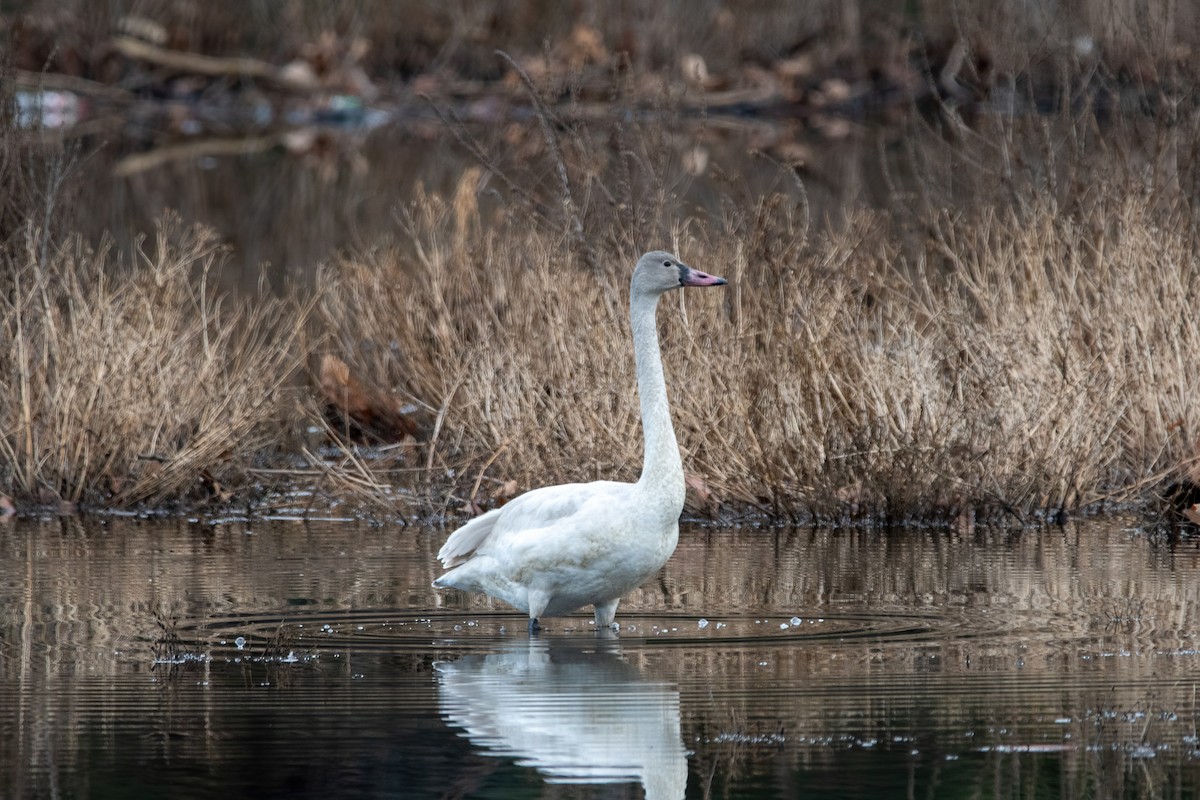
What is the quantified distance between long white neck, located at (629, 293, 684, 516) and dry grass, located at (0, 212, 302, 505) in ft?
11.3

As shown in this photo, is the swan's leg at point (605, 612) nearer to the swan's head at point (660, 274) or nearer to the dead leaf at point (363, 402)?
the swan's head at point (660, 274)

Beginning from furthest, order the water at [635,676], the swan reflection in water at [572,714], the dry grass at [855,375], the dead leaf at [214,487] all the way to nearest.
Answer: the dead leaf at [214,487] < the dry grass at [855,375] < the swan reflection in water at [572,714] < the water at [635,676]

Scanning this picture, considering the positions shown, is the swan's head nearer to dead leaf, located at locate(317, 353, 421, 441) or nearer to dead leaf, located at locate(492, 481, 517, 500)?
dead leaf, located at locate(492, 481, 517, 500)

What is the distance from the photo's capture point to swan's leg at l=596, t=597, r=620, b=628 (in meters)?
8.15

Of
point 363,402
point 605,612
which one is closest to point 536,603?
point 605,612

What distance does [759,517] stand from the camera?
10.9 meters

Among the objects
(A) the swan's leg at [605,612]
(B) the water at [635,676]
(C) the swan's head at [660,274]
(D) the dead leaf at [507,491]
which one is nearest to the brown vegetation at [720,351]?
(D) the dead leaf at [507,491]

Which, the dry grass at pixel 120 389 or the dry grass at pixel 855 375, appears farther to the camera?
the dry grass at pixel 120 389

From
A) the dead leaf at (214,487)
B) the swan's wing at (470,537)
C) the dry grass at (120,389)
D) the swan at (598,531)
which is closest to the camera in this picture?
the swan at (598,531)

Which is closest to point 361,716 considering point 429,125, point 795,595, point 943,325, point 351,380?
point 795,595

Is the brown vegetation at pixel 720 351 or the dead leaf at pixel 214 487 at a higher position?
the brown vegetation at pixel 720 351

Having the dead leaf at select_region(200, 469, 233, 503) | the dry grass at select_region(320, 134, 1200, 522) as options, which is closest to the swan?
the dry grass at select_region(320, 134, 1200, 522)

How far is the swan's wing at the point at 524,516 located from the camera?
8.11 m

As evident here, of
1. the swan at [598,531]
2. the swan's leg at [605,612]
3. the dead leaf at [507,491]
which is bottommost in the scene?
the swan's leg at [605,612]
